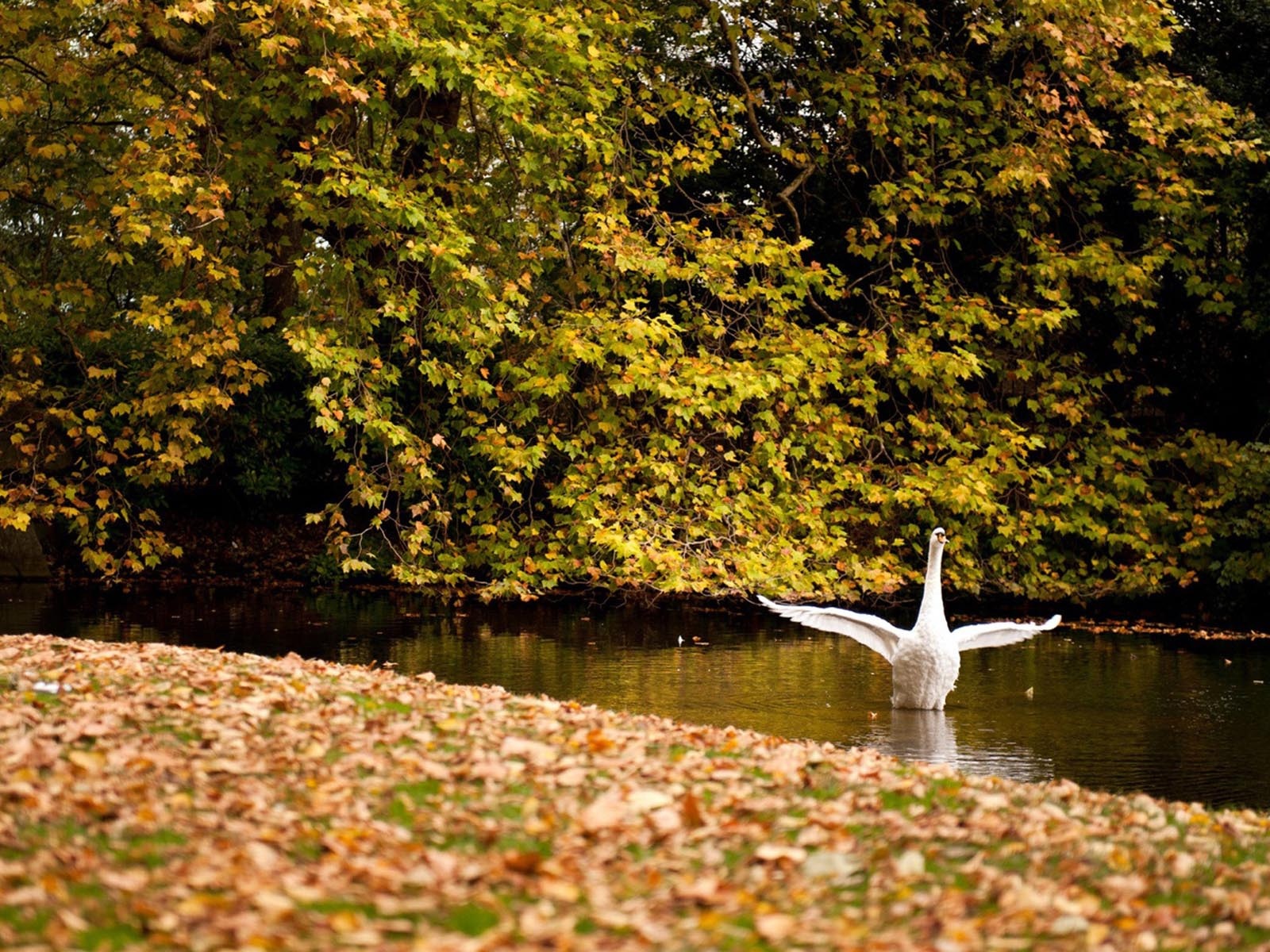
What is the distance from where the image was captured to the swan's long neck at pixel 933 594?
41.5 ft

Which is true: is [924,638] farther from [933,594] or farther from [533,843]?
[533,843]

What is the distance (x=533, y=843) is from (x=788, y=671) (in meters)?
9.93

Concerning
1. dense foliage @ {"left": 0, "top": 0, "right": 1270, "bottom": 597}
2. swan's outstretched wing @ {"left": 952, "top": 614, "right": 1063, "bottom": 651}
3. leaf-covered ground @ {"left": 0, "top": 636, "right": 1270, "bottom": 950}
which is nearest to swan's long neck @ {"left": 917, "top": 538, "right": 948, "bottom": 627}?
swan's outstretched wing @ {"left": 952, "top": 614, "right": 1063, "bottom": 651}

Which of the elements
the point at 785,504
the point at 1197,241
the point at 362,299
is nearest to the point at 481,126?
the point at 362,299

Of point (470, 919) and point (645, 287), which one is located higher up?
point (645, 287)

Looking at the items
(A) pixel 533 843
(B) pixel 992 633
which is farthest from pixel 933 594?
(A) pixel 533 843

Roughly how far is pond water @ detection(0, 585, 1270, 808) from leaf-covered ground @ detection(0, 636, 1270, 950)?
3300mm

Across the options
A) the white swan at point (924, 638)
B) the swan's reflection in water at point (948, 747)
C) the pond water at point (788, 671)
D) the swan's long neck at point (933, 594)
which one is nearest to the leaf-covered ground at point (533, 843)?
the swan's reflection in water at point (948, 747)

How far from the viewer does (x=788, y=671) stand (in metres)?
15.2

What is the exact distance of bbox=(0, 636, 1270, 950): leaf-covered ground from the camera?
459 cm

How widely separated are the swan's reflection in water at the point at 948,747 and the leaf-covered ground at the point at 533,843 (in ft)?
7.45

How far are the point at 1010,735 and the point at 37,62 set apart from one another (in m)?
12.6

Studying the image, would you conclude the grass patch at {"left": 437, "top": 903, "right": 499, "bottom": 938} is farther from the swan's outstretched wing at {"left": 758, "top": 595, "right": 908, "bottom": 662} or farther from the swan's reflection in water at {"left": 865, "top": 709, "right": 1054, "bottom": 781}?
the swan's outstretched wing at {"left": 758, "top": 595, "right": 908, "bottom": 662}

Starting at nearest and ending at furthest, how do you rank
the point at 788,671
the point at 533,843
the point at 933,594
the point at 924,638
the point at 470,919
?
1. the point at 470,919
2. the point at 533,843
3. the point at 924,638
4. the point at 933,594
5. the point at 788,671
